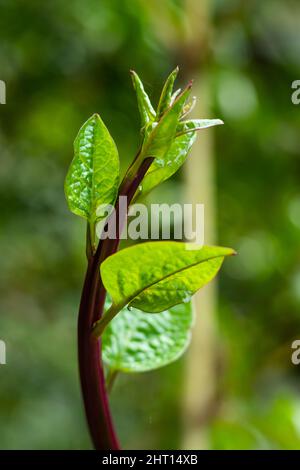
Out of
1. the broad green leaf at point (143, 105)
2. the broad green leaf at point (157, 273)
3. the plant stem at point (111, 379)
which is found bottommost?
the plant stem at point (111, 379)

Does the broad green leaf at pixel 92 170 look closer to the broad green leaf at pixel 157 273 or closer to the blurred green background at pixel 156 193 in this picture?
the broad green leaf at pixel 157 273

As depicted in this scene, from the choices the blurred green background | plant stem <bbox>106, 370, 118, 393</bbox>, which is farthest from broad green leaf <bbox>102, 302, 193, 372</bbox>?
the blurred green background

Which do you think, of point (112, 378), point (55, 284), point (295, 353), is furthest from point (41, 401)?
point (112, 378)

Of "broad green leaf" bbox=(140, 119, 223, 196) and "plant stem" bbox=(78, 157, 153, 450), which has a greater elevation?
"broad green leaf" bbox=(140, 119, 223, 196)

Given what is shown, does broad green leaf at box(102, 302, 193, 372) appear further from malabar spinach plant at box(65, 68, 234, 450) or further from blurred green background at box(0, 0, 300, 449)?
blurred green background at box(0, 0, 300, 449)

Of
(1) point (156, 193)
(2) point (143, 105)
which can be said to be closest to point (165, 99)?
(2) point (143, 105)

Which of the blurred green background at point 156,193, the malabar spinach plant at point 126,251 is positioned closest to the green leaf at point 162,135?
the malabar spinach plant at point 126,251
